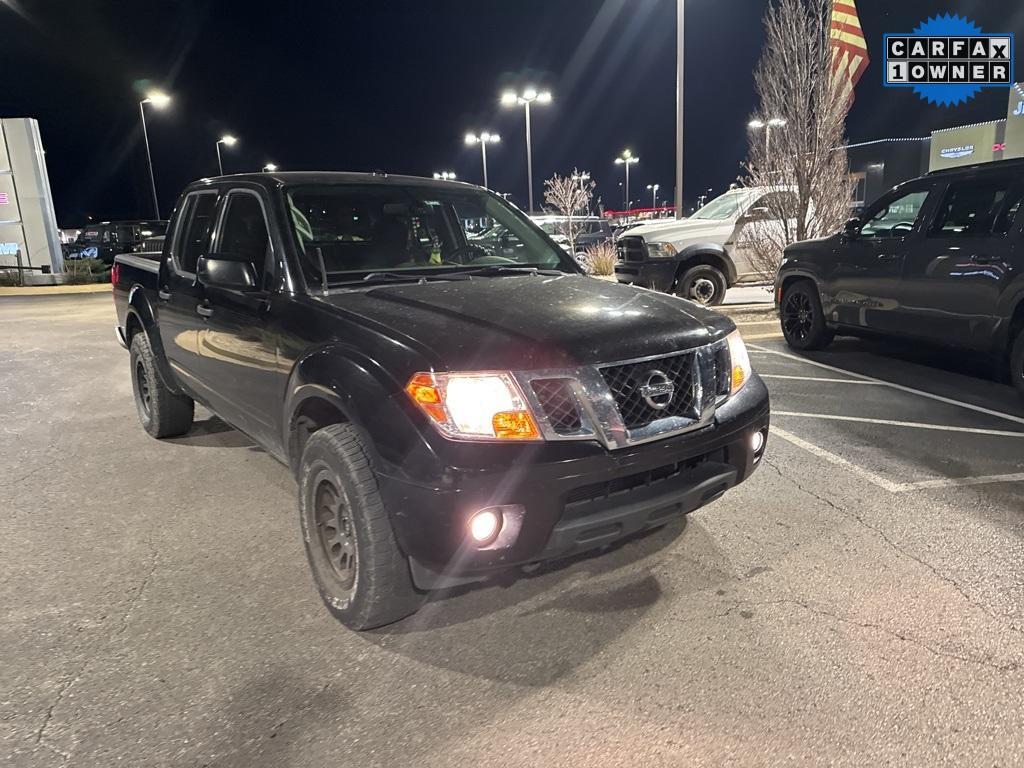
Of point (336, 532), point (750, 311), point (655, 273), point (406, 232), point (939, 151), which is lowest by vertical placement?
point (750, 311)

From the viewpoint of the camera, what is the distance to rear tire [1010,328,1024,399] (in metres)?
5.78

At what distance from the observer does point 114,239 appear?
28.7 m

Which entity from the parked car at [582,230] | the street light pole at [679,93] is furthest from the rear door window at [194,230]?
the parked car at [582,230]

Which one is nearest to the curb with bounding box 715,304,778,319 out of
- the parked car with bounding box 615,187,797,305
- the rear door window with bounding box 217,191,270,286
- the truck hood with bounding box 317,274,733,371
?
the parked car with bounding box 615,187,797,305

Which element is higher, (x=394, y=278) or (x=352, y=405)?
(x=394, y=278)

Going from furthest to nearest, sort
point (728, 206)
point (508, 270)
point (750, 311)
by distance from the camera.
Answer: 1. point (728, 206)
2. point (750, 311)
3. point (508, 270)

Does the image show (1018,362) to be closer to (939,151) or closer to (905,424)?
(905,424)

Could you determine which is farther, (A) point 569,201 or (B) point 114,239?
(B) point 114,239

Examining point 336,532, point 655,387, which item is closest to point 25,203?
point 336,532

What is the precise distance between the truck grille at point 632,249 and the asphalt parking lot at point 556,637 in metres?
6.85

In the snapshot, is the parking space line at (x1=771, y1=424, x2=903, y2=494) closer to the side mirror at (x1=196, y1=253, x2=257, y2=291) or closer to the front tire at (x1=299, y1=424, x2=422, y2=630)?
the front tire at (x1=299, y1=424, x2=422, y2=630)

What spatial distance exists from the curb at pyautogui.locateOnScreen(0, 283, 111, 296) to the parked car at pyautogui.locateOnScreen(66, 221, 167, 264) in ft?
22.8

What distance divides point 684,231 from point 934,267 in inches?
204

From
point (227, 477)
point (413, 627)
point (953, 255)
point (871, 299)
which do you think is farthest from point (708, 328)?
point (871, 299)
